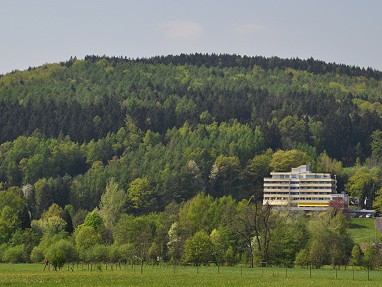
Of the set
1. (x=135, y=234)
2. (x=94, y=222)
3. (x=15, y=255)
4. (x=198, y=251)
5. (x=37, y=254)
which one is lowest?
(x=15, y=255)

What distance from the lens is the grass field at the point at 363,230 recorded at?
16525cm

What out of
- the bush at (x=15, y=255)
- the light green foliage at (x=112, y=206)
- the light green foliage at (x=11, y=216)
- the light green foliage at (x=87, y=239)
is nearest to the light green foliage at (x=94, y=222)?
the light green foliage at (x=11, y=216)

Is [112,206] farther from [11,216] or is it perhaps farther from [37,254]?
[37,254]

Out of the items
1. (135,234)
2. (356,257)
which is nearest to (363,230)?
(356,257)

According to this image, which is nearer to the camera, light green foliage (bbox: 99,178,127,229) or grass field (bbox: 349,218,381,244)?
grass field (bbox: 349,218,381,244)

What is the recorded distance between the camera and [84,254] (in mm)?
123250

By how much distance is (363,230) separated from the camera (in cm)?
18025

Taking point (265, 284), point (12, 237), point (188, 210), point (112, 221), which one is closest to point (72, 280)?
point (265, 284)

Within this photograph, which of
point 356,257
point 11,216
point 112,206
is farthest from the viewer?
point 112,206

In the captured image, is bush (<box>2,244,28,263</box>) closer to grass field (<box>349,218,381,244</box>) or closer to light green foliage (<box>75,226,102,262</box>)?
light green foliage (<box>75,226,102,262</box>)

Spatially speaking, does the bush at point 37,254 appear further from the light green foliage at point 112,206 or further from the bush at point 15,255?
the light green foliage at point 112,206

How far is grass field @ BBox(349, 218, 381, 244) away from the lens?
165m

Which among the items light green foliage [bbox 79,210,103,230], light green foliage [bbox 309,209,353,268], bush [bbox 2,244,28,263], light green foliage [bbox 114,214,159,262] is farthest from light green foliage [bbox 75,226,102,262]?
light green foliage [bbox 309,209,353,268]

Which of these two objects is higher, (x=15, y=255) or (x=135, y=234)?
(x=135, y=234)
